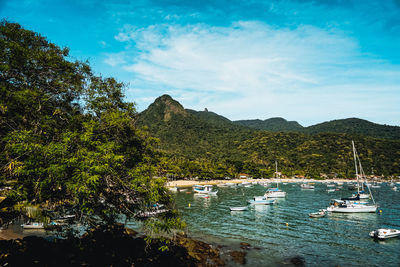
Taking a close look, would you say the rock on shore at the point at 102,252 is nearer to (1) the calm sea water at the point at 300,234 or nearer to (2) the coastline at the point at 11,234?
(1) the calm sea water at the point at 300,234

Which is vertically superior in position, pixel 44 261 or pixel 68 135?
pixel 68 135

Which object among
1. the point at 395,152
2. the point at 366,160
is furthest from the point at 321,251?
the point at 395,152

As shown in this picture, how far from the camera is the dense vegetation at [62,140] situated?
31.1 feet

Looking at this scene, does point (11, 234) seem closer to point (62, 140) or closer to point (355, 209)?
point (62, 140)

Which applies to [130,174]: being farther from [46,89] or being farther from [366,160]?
[366,160]

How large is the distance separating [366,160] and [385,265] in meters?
194

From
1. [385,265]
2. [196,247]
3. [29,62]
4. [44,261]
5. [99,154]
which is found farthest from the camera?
[196,247]

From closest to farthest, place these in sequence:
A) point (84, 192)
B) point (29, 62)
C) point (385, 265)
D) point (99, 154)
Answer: point (84, 192) → point (99, 154) → point (29, 62) → point (385, 265)

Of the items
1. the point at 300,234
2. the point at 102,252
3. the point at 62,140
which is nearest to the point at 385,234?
the point at 300,234

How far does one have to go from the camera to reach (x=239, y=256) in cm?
2327

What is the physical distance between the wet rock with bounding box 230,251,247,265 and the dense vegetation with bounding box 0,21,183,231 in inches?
528

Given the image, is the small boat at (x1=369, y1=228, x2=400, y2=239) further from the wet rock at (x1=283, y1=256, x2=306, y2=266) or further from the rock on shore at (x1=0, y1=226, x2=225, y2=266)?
the rock on shore at (x1=0, y1=226, x2=225, y2=266)

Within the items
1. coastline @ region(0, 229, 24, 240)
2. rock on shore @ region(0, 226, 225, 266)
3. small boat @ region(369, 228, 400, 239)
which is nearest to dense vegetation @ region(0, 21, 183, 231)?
rock on shore @ region(0, 226, 225, 266)

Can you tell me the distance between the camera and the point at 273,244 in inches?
1082
